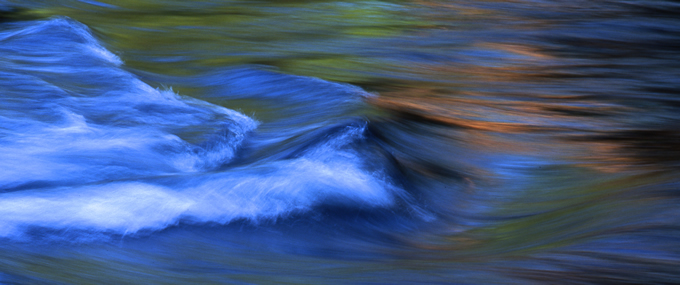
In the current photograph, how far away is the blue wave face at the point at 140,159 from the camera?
2320mm

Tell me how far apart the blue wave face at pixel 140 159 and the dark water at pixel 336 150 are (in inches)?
0.4

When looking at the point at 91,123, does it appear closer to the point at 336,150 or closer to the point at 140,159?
the point at 140,159

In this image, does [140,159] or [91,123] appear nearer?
[140,159]

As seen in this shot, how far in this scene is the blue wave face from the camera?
2.32m

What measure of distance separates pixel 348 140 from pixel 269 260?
2.86 feet

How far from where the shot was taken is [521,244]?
2.16 meters

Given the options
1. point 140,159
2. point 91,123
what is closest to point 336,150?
point 140,159

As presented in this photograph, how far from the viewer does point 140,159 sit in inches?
116

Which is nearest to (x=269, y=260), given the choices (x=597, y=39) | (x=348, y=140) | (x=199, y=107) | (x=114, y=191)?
(x=114, y=191)

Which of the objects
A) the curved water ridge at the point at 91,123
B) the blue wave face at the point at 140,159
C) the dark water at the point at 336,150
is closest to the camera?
the dark water at the point at 336,150

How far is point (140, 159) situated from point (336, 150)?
81 cm

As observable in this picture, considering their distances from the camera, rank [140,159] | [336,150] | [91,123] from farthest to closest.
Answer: [91,123] → [140,159] → [336,150]

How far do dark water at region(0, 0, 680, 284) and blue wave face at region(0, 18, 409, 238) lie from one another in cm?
1

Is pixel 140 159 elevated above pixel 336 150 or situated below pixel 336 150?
below
